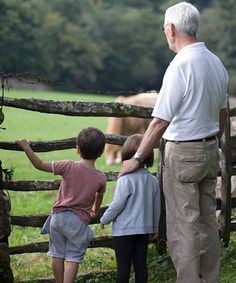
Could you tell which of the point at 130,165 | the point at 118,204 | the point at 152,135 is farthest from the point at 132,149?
the point at 118,204

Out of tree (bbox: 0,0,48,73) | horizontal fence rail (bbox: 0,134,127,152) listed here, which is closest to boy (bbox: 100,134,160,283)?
horizontal fence rail (bbox: 0,134,127,152)

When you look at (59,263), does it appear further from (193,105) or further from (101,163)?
(101,163)

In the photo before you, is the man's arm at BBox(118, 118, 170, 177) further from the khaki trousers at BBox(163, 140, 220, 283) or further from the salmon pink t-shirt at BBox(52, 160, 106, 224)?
the salmon pink t-shirt at BBox(52, 160, 106, 224)

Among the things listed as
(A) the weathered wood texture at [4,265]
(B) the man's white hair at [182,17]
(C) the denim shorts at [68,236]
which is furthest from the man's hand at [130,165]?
(A) the weathered wood texture at [4,265]

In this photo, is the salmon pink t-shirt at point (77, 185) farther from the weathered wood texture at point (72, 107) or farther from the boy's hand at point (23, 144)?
the weathered wood texture at point (72, 107)

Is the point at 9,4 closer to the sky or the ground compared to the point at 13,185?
closer to the sky

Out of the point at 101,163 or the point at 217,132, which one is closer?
the point at 217,132

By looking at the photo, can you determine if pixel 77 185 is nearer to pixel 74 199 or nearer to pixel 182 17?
pixel 74 199

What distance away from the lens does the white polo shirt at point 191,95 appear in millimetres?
5340

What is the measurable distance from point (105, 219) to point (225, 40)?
80.1 meters

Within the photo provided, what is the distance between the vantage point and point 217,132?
5.62m

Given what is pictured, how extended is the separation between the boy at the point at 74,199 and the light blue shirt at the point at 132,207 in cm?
17

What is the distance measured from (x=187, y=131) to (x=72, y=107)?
51.2 inches

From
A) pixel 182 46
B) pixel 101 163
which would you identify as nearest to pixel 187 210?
pixel 182 46
